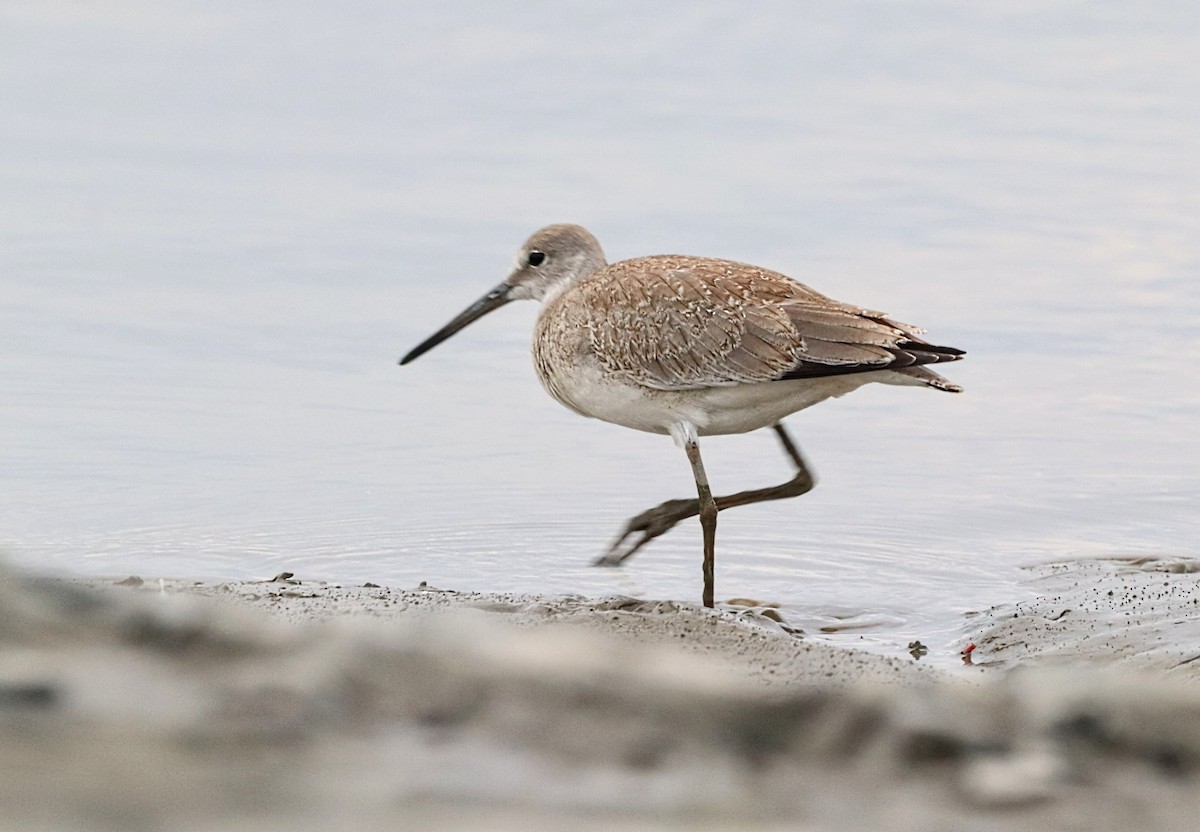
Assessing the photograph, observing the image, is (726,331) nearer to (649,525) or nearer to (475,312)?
(649,525)

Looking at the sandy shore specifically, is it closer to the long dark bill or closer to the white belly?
the white belly

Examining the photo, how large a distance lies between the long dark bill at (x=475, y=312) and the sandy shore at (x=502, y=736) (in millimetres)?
6378

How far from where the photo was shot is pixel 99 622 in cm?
153

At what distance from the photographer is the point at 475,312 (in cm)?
822

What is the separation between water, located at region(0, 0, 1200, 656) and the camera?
749 centimetres

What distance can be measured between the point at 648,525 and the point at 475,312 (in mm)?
1645

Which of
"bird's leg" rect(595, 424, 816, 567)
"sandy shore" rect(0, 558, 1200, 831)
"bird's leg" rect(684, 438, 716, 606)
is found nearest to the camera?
"sandy shore" rect(0, 558, 1200, 831)

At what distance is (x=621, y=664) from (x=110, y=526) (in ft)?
20.2

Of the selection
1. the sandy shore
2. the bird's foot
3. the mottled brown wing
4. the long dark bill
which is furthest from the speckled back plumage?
the sandy shore

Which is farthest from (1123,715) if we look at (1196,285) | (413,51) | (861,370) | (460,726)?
(413,51)

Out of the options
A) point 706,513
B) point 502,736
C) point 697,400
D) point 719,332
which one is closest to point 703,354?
point 719,332

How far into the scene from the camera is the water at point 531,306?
7.49 meters

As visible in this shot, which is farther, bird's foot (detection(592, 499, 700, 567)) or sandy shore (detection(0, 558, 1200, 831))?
bird's foot (detection(592, 499, 700, 567))

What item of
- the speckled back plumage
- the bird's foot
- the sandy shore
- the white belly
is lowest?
the sandy shore
